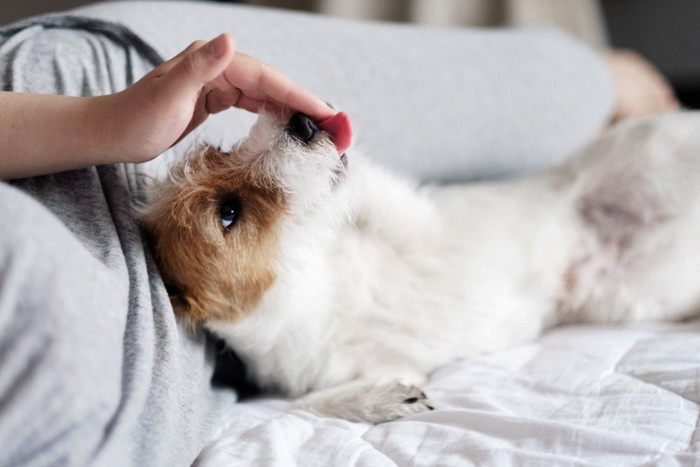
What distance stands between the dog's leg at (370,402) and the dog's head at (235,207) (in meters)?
0.26

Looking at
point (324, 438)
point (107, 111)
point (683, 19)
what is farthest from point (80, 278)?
point (683, 19)

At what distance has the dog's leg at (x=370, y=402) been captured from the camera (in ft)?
3.75

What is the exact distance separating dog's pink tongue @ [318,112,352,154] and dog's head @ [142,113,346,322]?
0.01 meters

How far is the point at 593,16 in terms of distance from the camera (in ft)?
9.80

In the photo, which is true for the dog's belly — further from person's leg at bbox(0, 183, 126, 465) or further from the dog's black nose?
person's leg at bbox(0, 183, 126, 465)

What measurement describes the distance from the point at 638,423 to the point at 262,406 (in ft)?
2.26

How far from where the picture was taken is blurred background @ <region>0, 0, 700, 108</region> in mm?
2873

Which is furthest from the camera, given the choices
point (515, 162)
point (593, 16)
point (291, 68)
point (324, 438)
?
point (593, 16)

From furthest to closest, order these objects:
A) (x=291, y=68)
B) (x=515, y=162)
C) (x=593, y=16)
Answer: (x=593, y=16) < (x=515, y=162) < (x=291, y=68)

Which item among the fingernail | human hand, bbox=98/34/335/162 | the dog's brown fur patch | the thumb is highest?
the fingernail

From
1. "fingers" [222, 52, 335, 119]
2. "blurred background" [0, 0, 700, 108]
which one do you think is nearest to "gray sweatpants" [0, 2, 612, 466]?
"fingers" [222, 52, 335, 119]

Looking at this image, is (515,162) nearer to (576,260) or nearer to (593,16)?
(576,260)

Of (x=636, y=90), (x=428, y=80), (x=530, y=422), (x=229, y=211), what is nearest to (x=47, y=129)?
(x=229, y=211)

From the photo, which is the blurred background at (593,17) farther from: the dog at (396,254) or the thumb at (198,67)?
the thumb at (198,67)
